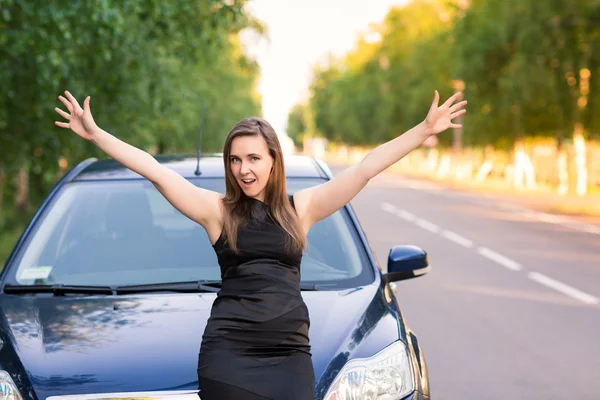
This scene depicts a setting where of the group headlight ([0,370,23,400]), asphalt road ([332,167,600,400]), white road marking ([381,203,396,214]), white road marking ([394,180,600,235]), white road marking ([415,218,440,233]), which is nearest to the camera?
headlight ([0,370,23,400])

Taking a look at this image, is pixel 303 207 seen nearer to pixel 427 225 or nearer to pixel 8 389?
pixel 8 389

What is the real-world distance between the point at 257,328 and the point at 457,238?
17122 mm

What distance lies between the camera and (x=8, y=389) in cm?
372

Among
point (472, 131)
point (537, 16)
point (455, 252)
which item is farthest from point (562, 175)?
point (455, 252)

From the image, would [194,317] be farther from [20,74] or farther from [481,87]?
[481,87]

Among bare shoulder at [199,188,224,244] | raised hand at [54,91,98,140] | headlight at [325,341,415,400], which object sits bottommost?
headlight at [325,341,415,400]

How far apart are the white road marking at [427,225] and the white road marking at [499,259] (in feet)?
14.2

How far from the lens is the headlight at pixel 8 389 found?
370cm

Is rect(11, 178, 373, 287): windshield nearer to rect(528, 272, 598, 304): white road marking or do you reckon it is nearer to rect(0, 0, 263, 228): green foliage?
rect(0, 0, 263, 228): green foliage

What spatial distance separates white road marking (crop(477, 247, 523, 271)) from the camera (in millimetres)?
15078

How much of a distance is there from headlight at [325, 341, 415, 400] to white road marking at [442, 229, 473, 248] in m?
14.5

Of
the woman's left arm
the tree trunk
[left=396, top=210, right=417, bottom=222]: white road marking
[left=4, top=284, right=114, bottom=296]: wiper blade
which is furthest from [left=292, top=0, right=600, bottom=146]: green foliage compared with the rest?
the woman's left arm

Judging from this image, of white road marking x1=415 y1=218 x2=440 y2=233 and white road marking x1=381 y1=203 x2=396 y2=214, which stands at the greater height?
white road marking x1=415 y1=218 x2=440 y2=233

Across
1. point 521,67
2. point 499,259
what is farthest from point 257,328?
point 521,67
